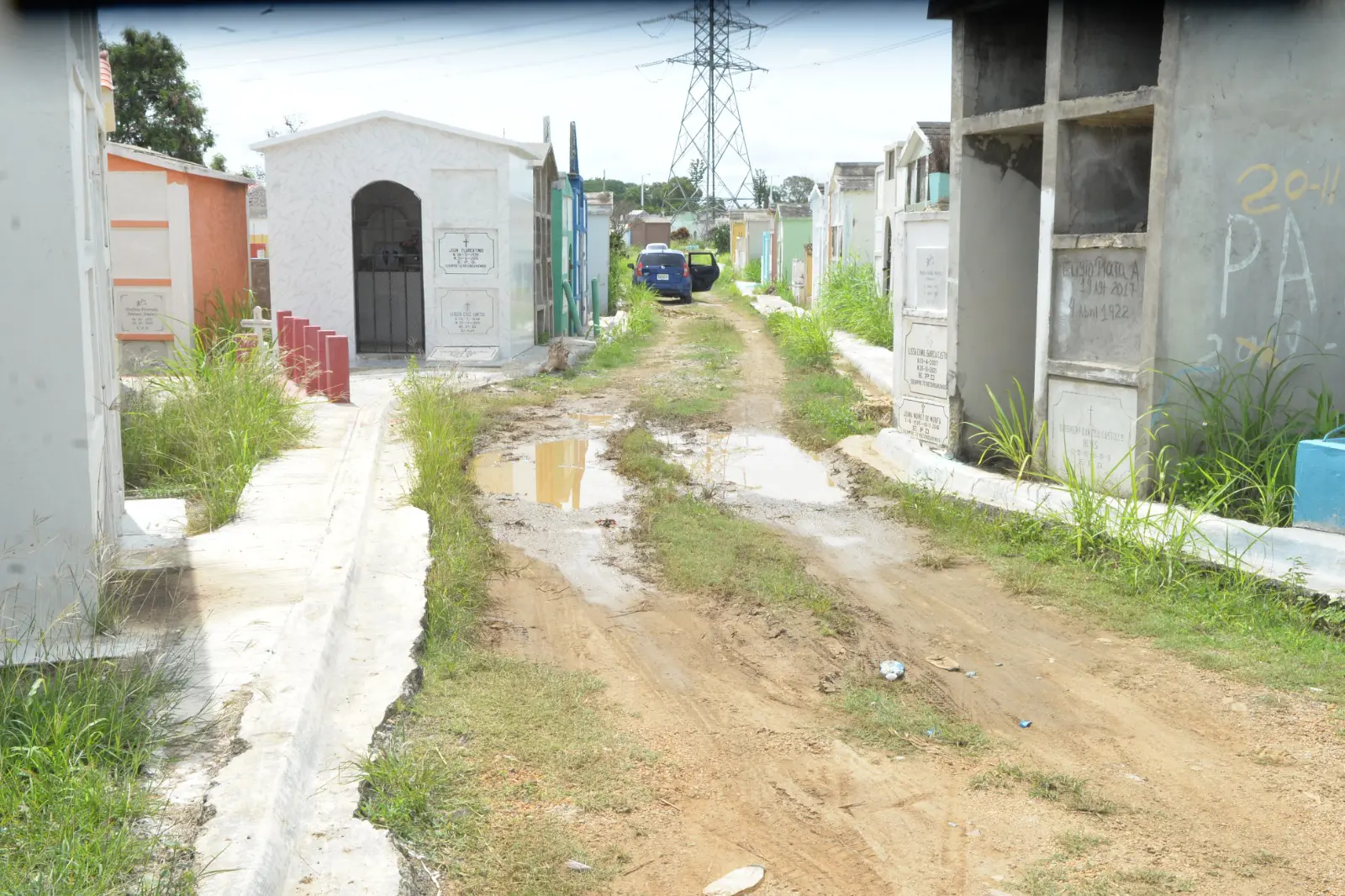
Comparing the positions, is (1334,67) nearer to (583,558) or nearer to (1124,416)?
(1124,416)

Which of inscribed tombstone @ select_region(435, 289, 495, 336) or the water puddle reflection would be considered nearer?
the water puddle reflection

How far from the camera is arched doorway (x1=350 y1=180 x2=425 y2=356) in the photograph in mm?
18438

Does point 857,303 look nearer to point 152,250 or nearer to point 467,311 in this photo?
point 467,311

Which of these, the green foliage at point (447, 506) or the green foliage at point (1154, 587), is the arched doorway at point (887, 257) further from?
the green foliage at point (1154, 587)

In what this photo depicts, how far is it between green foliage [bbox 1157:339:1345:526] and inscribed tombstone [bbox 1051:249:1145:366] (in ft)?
1.72

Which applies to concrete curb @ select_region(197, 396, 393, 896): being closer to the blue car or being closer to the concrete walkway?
the concrete walkway

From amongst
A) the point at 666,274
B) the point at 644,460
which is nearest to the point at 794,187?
the point at 666,274

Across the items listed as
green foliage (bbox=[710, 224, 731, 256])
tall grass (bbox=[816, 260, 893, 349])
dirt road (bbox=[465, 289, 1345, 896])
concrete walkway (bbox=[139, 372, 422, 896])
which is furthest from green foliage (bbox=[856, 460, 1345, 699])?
green foliage (bbox=[710, 224, 731, 256])

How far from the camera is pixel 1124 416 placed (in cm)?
753

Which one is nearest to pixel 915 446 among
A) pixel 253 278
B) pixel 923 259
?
pixel 923 259

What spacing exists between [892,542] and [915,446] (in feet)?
6.58

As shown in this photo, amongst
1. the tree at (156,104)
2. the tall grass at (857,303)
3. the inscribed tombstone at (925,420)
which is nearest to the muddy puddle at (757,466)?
the inscribed tombstone at (925,420)

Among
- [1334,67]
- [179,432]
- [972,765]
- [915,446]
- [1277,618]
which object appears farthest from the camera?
[915,446]

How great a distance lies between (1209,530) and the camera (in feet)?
21.6
